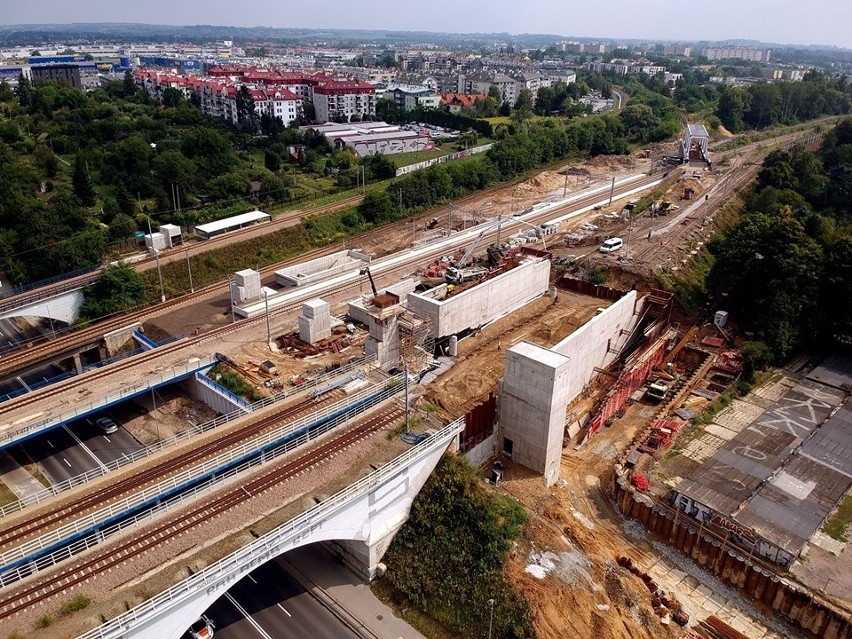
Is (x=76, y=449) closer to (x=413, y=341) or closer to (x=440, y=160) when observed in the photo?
(x=413, y=341)

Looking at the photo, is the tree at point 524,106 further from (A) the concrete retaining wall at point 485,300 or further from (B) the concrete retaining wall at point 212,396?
(B) the concrete retaining wall at point 212,396

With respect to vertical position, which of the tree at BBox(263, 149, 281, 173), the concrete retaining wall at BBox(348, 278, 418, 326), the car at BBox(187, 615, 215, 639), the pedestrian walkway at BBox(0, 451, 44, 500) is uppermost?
the tree at BBox(263, 149, 281, 173)

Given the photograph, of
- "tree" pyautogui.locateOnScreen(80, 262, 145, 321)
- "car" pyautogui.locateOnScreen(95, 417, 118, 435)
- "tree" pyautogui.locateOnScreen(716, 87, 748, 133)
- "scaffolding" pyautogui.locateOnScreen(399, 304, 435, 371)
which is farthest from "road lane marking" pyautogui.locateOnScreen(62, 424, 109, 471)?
"tree" pyautogui.locateOnScreen(716, 87, 748, 133)

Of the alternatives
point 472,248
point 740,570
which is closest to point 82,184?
point 472,248

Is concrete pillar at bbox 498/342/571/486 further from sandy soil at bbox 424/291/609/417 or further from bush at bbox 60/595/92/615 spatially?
bush at bbox 60/595/92/615

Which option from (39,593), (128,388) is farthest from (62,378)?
(39,593)

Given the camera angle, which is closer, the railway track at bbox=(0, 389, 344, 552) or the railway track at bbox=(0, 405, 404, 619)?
the railway track at bbox=(0, 405, 404, 619)

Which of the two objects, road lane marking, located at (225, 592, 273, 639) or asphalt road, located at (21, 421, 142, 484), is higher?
road lane marking, located at (225, 592, 273, 639)
